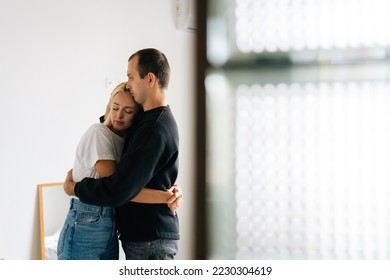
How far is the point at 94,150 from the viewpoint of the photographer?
1.30m

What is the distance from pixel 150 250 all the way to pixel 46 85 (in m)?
1.03

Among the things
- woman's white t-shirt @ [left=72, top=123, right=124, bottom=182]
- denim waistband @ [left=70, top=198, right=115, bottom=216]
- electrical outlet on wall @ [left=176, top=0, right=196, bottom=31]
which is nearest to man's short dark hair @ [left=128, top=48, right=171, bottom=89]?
woman's white t-shirt @ [left=72, top=123, right=124, bottom=182]

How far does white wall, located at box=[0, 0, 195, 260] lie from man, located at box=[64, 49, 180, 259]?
0.34m

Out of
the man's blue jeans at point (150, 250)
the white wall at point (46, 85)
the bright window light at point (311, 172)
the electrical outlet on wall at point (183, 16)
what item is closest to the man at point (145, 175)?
the man's blue jeans at point (150, 250)

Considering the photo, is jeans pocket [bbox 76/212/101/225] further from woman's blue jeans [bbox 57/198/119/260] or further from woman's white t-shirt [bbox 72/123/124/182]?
woman's white t-shirt [bbox 72/123/124/182]

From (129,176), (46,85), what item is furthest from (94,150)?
(46,85)

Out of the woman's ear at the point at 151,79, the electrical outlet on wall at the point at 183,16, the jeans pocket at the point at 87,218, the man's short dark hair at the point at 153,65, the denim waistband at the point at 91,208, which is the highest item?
the electrical outlet on wall at the point at 183,16

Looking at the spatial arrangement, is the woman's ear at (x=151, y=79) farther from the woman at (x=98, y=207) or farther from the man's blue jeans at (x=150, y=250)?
the man's blue jeans at (x=150, y=250)

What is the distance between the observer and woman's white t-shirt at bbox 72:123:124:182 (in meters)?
1.31

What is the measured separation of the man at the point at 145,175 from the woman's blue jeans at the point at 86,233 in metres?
0.05

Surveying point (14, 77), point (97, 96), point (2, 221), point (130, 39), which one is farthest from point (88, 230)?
point (130, 39)

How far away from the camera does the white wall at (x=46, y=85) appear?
183cm

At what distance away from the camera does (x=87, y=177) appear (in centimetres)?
133
